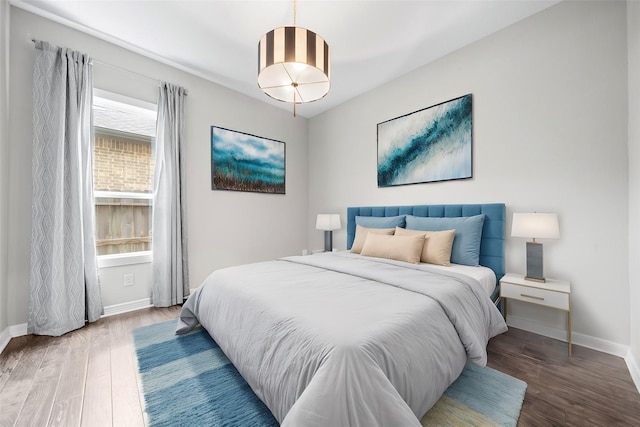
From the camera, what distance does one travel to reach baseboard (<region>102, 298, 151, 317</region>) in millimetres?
2717

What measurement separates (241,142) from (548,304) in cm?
382

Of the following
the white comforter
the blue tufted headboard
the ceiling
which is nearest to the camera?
the white comforter

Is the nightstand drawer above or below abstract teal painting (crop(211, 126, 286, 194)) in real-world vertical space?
below

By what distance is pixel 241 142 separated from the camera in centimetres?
378

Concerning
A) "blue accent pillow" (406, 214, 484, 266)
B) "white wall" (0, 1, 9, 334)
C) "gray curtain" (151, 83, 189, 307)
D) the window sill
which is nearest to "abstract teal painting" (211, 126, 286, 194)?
"gray curtain" (151, 83, 189, 307)

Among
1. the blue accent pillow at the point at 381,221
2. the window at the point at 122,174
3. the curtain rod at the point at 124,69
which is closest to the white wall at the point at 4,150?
the curtain rod at the point at 124,69

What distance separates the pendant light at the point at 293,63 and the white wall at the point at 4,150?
2.13 m

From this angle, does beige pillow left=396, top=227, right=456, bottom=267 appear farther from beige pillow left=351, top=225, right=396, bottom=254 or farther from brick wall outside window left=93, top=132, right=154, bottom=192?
brick wall outside window left=93, top=132, right=154, bottom=192

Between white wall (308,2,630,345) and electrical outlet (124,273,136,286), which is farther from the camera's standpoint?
electrical outlet (124,273,136,286)

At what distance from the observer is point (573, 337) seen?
2145mm

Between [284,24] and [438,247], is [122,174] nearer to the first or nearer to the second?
[284,24]

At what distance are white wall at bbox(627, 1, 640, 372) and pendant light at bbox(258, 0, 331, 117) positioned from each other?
2081 millimetres

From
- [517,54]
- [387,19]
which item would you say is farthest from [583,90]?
[387,19]

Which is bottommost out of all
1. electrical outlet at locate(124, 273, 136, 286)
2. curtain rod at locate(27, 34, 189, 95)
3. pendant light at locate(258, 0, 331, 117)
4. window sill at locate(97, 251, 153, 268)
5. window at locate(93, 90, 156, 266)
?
electrical outlet at locate(124, 273, 136, 286)
